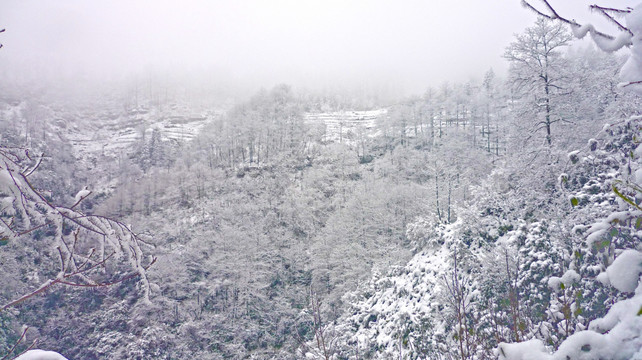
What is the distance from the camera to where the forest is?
1500 millimetres

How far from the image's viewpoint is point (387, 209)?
82.2 feet

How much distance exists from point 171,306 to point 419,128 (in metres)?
41.6

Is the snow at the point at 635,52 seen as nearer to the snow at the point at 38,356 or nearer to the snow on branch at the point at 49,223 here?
the snow on branch at the point at 49,223

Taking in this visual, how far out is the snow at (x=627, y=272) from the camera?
42.4 inches

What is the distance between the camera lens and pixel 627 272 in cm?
109

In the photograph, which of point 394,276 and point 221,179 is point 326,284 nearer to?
point 394,276

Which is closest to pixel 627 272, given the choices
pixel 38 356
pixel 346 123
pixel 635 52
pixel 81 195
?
pixel 635 52

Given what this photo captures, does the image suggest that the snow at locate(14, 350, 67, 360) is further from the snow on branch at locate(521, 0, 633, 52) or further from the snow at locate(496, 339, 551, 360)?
the snow on branch at locate(521, 0, 633, 52)

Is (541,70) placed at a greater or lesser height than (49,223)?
greater

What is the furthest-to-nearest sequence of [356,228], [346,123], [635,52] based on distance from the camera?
Result: [346,123]
[356,228]
[635,52]

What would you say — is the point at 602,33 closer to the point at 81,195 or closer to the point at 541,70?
the point at 81,195

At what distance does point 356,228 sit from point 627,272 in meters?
Result: 24.4

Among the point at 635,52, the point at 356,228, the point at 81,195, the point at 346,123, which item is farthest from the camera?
the point at 346,123

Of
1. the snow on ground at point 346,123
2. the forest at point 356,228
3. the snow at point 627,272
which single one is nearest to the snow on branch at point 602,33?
the forest at point 356,228
